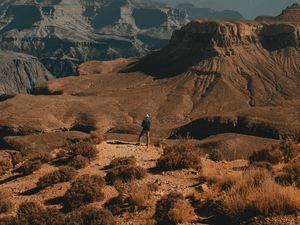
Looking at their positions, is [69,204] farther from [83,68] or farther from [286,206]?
[83,68]

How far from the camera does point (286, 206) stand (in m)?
16.4

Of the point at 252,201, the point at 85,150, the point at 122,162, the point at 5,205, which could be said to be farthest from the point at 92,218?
the point at 85,150

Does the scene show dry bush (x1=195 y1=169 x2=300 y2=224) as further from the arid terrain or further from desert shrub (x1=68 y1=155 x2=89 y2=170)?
desert shrub (x1=68 y1=155 x2=89 y2=170)

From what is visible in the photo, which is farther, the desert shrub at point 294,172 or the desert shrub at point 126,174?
the desert shrub at point 126,174

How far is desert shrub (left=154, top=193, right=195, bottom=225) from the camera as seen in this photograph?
18297mm

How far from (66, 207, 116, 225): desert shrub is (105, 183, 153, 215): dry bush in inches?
56.0

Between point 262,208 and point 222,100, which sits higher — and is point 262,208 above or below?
above

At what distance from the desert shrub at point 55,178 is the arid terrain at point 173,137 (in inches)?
1.6

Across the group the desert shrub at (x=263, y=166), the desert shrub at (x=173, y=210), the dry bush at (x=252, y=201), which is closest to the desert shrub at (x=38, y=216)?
the desert shrub at (x=173, y=210)

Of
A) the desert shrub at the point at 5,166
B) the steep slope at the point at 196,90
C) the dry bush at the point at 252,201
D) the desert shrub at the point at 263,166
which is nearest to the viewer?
the dry bush at the point at 252,201

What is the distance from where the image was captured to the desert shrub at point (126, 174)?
927 inches

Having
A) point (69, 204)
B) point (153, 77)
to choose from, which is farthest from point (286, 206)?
point (153, 77)

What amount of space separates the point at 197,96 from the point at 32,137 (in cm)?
4042

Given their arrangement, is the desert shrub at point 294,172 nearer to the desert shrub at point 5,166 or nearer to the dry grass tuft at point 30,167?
the dry grass tuft at point 30,167
